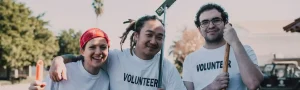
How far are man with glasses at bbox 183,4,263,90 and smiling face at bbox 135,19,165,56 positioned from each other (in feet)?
1.18

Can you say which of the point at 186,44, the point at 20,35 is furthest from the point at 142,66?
the point at 186,44

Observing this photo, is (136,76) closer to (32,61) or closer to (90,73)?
(90,73)

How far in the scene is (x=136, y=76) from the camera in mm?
3369

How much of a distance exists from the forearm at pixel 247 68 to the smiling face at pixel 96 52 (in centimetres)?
106

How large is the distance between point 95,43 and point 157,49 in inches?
20.2

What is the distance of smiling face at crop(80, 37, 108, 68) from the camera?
3430 mm

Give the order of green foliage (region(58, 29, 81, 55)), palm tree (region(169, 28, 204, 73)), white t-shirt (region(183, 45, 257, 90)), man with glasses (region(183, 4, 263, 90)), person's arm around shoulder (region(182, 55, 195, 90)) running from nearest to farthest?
1. man with glasses (region(183, 4, 263, 90))
2. white t-shirt (region(183, 45, 257, 90))
3. person's arm around shoulder (region(182, 55, 195, 90))
4. palm tree (region(169, 28, 204, 73))
5. green foliage (region(58, 29, 81, 55))

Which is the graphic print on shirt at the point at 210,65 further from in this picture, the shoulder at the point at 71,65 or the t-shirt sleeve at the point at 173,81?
the shoulder at the point at 71,65

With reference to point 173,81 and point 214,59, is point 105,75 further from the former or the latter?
point 214,59

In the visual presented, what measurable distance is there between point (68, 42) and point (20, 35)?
35.3 metres

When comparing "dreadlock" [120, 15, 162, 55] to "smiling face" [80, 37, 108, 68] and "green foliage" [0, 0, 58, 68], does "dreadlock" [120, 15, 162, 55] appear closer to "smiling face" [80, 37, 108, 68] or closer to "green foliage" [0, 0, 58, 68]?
"smiling face" [80, 37, 108, 68]

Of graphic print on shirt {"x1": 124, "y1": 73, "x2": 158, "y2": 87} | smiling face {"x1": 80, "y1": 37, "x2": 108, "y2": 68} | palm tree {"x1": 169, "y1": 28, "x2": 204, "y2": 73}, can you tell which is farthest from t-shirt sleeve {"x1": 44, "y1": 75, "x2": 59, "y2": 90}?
palm tree {"x1": 169, "y1": 28, "x2": 204, "y2": 73}

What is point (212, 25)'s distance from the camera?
3379mm

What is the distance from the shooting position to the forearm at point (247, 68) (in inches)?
120
